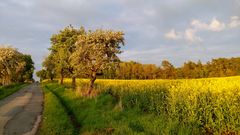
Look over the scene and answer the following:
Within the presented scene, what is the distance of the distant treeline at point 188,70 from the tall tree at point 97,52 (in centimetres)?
4956

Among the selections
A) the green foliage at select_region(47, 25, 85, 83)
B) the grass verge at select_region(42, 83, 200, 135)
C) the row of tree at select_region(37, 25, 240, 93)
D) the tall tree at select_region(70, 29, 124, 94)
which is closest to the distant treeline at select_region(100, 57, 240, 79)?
the row of tree at select_region(37, 25, 240, 93)

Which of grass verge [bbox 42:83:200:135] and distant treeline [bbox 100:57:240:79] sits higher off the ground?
distant treeline [bbox 100:57:240:79]

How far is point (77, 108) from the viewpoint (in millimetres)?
24688

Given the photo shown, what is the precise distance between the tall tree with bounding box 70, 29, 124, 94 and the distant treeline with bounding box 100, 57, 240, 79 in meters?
49.6

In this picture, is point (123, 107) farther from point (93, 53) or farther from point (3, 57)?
point (3, 57)

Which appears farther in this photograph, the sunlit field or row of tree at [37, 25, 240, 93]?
row of tree at [37, 25, 240, 93]

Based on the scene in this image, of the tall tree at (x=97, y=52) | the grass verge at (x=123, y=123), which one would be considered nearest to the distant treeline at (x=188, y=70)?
the tall tree at (x=97, y=52)

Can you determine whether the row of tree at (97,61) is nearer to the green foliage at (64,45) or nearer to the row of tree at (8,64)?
the green foliage at (64,45)

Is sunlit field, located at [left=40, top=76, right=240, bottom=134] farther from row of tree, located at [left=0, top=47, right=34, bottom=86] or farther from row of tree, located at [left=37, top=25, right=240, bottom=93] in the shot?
row of tree, located at [left=0, top=47, right=34, bottom=86]

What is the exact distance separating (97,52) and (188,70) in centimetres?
8253

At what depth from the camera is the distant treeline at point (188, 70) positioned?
315 feet

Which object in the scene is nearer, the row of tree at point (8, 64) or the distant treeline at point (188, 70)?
the row of tree at point (8, 64)

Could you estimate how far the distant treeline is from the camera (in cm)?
9606

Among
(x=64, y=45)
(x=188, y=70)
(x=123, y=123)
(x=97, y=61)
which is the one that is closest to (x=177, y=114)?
(x=123, y=123)
